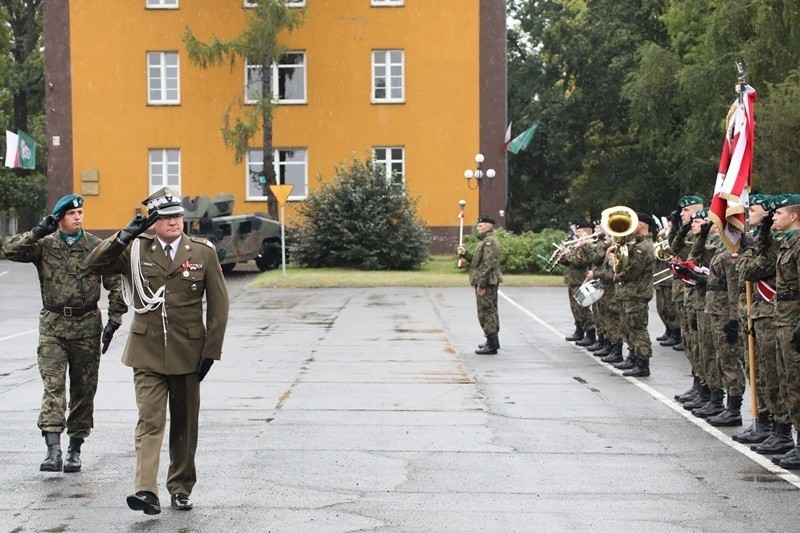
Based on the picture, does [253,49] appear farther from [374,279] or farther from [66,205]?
[66,205]

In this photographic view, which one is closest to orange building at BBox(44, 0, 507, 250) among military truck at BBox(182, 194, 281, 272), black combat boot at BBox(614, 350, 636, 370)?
military truck at BBox(182, 194, 281, 272)

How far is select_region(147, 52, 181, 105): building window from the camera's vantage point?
159 ft

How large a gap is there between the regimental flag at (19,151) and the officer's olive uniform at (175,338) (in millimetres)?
41626

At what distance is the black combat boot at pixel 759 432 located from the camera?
404 inches

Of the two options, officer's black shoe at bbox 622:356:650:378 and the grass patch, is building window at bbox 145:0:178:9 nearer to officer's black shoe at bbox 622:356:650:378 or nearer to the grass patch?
the grass patch

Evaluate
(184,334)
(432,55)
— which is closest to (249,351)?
(184,334)

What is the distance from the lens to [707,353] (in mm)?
11898

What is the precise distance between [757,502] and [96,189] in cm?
4292

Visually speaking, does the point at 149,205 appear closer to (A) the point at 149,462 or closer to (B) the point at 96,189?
(A) the point at 149,462

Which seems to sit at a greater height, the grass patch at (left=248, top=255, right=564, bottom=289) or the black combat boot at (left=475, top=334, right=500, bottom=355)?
the black combat boot at (left=475, top=334, right=500, bottom=355)

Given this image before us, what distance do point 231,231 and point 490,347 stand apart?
21.7 m

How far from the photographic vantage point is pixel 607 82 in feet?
203

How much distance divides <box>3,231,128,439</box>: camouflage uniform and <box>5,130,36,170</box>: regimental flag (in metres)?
40.1

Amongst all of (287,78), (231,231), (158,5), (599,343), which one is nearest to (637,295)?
(599,343)
